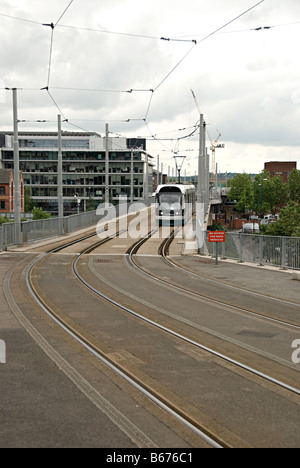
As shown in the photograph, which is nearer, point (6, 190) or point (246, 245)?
point (246, 245)

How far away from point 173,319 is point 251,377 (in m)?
4.54

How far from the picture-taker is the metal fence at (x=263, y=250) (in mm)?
21641

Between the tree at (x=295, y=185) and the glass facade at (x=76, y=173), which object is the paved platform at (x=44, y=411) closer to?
the tree at (x=295, y=185)

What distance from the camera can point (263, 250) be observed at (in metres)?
23.4

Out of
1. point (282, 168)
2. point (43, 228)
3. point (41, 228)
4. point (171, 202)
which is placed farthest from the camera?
point (282, 168)

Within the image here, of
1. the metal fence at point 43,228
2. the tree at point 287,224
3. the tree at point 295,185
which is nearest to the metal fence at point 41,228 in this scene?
the metal fence at point 43,228

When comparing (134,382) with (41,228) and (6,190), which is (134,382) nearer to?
(41,228)

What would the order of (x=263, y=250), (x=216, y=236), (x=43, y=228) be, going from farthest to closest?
(x=43, y=228) < (x=216, y=236) < (x=263, y=250)

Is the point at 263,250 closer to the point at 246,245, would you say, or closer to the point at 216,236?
the point at 246,245

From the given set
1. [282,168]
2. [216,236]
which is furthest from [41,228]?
[282,168]

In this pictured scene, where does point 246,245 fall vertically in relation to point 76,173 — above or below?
below

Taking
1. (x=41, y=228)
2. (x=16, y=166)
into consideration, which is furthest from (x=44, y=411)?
(x=41, y=228)

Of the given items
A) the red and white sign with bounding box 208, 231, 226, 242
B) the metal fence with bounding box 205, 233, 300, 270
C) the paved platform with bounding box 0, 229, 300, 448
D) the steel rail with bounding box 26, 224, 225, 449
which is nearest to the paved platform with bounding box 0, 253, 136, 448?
the paved platform with bounding box 0, 229, 300, 448

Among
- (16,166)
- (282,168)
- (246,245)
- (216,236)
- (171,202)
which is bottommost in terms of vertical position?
(246,245)
